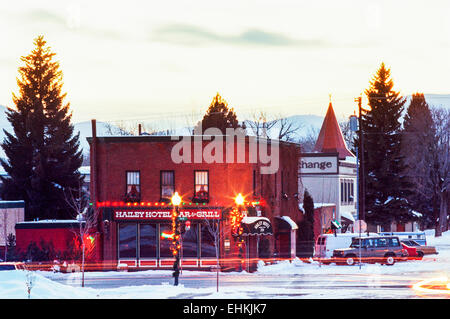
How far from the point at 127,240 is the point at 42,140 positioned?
2511 cm

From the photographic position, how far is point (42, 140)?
73062 mm

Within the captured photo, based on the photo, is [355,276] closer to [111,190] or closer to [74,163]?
[111,190]

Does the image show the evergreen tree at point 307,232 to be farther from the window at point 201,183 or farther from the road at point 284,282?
the window at point 201,183

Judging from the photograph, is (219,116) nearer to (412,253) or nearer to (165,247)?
(412,253)

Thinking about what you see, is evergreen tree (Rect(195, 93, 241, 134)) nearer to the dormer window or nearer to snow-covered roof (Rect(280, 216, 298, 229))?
snow-covered roof (Rect(280, 216, 298, 229))

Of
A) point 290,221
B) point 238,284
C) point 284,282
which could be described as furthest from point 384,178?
Answer: point 238,284

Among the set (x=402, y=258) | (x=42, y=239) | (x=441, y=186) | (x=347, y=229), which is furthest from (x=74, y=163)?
(x=441, y=186)

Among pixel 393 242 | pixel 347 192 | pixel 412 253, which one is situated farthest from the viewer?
pixel 347 192

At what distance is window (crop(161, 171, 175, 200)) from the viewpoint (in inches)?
2029

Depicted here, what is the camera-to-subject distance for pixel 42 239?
53312 millimetres

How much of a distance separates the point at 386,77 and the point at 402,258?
36.4m

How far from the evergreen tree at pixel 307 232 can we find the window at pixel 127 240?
14.5 metres

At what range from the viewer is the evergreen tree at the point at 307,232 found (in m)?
59.9

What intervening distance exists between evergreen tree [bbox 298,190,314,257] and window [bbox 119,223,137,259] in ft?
47.4
